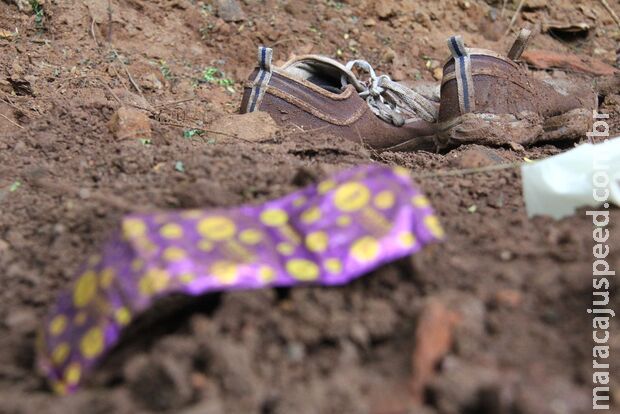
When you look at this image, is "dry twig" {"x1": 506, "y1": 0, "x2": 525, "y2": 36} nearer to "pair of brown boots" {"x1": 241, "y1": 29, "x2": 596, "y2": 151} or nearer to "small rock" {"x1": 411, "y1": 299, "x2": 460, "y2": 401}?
"pair of brown boots" {"x1": 241, "y1": 29, "x2": 596, "y2": 151}

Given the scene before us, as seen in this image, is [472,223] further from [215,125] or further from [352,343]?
[215,125]

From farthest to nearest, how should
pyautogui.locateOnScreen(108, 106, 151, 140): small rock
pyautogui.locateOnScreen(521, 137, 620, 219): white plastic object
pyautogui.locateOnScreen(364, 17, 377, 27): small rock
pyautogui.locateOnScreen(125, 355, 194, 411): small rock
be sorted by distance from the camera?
pyautogui.locateOnScreen(364, 17, 377, 27): small rock, pyautogui.locateOnScreen(108, 106, 151, 140): small rock, pyautogui.locateOnScreen(521, 137, 620, 219): white plastic object, pyautogui.locateOnScreen(125, 355, 194, 411): small rock

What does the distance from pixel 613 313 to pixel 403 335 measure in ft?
Result: 1.34

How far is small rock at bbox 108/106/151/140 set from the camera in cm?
221

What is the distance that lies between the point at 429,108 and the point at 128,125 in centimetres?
151

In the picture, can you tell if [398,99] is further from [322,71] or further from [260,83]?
[260,83]

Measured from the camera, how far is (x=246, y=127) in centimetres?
255

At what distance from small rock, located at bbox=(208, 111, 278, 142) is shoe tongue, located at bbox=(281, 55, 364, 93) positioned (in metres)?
0.38

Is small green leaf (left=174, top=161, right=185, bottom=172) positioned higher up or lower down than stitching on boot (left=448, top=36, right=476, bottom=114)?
lower down

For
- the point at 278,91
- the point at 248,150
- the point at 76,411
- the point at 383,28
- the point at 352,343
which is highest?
the point at 383,28

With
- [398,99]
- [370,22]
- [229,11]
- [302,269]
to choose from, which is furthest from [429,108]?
[302,269]

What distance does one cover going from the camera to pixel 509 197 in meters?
1.83

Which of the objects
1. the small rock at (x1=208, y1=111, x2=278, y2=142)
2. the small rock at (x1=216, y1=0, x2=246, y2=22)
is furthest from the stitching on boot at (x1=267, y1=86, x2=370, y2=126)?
the small rock at (x1=216, y1=0, x2=246, y2=22)

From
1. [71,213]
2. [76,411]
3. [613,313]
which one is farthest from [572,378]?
[71,213]
